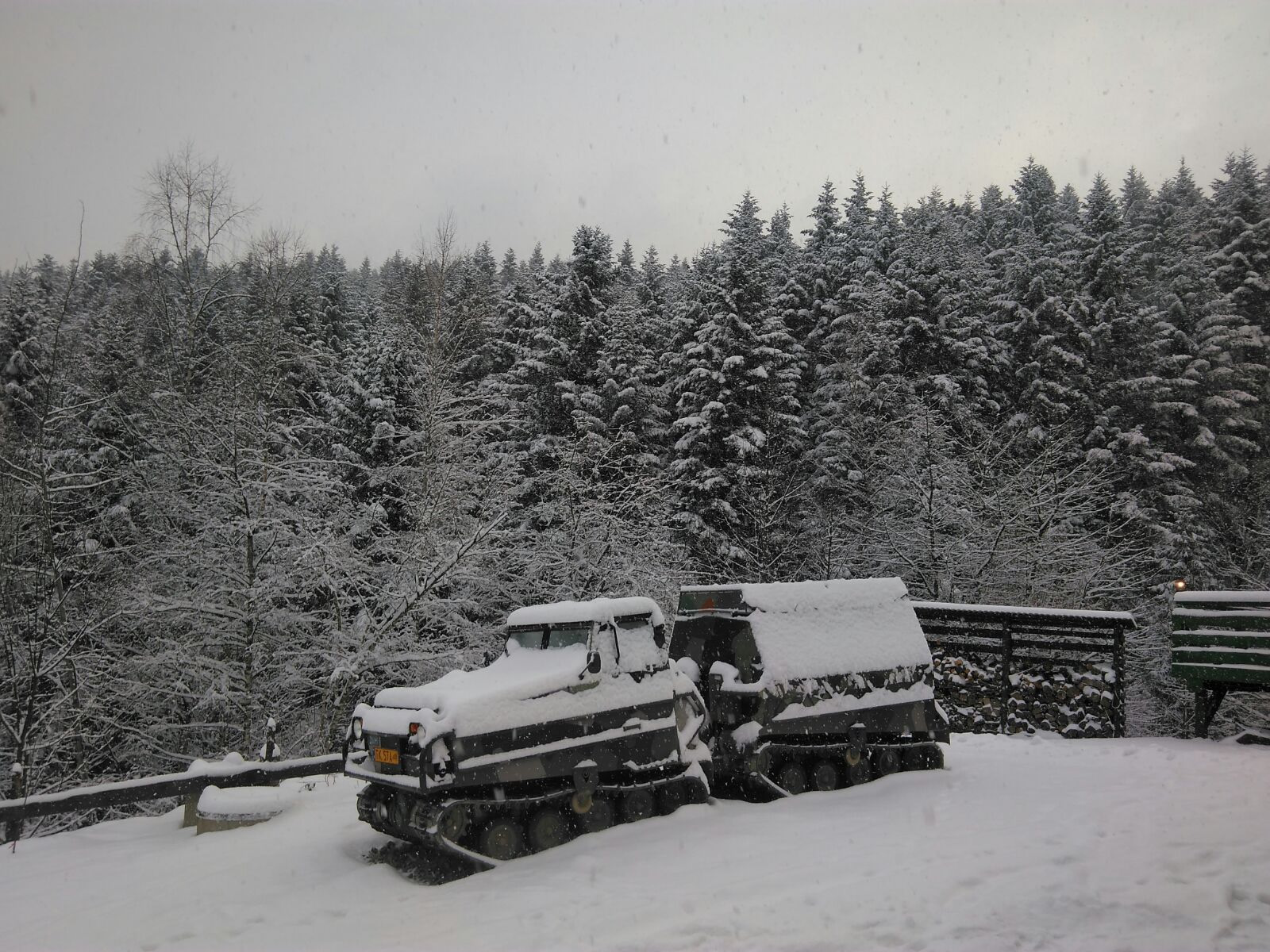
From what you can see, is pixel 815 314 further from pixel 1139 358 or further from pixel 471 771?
pixel 471 771

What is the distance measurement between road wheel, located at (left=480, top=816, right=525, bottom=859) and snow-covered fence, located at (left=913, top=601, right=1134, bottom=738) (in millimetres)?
7985

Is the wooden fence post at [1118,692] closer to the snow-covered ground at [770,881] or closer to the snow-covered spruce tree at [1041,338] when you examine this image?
the snow-covered ground at [770,881]

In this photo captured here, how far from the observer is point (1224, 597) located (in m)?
11.0

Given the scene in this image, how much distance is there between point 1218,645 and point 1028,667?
293 centimetres

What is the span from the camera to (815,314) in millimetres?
34719

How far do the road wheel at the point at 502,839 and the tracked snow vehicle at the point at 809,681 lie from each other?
2598 mm

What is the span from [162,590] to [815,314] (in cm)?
2612

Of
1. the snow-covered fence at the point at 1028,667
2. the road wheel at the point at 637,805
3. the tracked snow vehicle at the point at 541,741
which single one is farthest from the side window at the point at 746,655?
the snow-covered fence at the point at 1028,667

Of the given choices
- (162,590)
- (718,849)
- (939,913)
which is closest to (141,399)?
(162,590)

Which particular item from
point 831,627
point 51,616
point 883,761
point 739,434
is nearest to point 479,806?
point 831,627

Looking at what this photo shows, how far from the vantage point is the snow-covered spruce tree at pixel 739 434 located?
2709cm

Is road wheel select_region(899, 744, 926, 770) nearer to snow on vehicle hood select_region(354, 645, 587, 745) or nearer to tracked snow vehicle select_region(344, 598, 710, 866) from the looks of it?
tracked snow vehicle select_region(344, 598, 710, 866)

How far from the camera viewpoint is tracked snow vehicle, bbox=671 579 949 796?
30.7ft

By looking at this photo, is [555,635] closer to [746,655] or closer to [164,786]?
[746,655]
